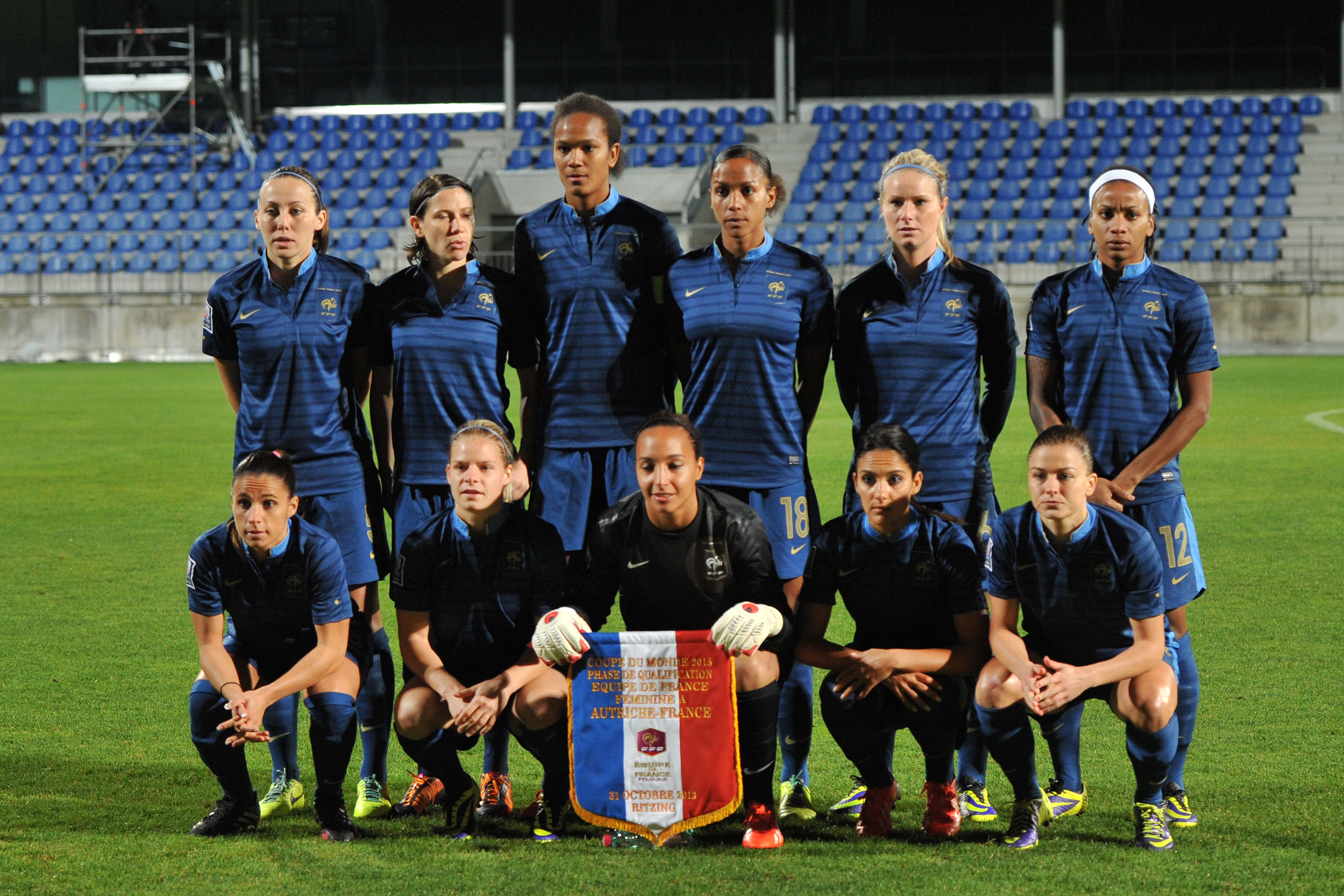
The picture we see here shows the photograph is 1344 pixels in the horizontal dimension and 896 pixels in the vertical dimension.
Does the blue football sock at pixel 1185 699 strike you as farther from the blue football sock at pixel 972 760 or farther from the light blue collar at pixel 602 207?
the light blue collar at pixel 602 207

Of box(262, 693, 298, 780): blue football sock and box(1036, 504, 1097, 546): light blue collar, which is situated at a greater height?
box(1036, 504, 1097, 546): light blue collar

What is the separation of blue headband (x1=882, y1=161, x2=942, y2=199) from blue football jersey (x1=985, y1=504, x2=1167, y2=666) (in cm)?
97

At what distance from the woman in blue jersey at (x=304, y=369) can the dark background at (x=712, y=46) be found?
88.8 feet

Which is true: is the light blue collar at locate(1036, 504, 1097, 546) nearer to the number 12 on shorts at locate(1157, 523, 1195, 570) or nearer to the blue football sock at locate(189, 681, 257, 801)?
the number 12 on shorts at locate(1157, 523, 1195, 570)

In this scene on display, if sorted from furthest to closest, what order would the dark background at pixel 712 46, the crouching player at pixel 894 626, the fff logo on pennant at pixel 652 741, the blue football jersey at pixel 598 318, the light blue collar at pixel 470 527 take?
the dark background at pixel 712 46, the blue football jersey at pixel 598 318, the light blue collar at pixel 470 527, the crouching player at pixel 894 626, the fff logo on pennant at pixel 652 741

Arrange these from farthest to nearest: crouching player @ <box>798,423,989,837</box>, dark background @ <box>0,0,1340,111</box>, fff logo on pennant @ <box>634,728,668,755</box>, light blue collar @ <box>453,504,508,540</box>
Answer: dark background @ <box>0,0,1340,111</box> → light blue collar @ <box>453,504,508,540</box> → crouching player @ <box>798,423,989,837</box> → fff logo on pennant @ <box>634,728,668,755</box>

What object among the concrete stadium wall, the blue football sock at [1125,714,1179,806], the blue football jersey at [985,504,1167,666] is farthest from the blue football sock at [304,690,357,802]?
the concrete stadium wall

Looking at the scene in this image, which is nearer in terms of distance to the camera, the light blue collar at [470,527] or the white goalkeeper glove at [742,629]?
the white goalkeeper glove at [742,629]

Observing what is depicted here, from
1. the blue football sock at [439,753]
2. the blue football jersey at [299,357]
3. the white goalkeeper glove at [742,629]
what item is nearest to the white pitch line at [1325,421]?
the white goalkeeper glove at [742,629]

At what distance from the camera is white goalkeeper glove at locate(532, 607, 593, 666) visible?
Result: 3.59m

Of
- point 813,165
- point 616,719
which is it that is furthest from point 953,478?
point 813,165

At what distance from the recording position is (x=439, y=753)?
3.77 meters

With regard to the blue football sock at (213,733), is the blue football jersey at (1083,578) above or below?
above

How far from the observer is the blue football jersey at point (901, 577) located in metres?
3.83
